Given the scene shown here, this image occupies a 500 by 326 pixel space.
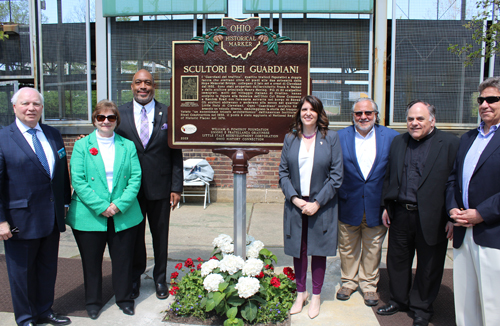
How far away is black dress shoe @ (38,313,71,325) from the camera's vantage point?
3.05 meters

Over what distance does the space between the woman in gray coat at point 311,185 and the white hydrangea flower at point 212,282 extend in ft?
2.16

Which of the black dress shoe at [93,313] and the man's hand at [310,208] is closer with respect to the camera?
the man's hand at [310,208]

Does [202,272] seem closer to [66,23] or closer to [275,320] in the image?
[275,320]

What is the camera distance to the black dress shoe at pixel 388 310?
3.31 metres

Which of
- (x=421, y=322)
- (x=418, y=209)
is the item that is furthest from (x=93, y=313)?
(x=418, y=209)

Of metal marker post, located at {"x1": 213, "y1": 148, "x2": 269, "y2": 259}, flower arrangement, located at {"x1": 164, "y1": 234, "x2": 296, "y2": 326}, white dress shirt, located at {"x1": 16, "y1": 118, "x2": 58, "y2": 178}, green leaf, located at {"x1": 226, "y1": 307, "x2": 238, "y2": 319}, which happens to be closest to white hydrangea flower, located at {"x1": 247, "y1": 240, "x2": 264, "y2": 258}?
flower arrangement, located at {"x1": 164, "y1": 234, "x2": 296, "y2": 326}

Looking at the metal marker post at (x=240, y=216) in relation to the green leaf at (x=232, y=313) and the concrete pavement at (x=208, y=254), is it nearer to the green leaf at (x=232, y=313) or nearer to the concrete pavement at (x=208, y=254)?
the green leaf at (x=232, y=313)

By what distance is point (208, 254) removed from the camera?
189 inches

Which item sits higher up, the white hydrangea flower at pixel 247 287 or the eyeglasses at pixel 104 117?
the eyeglasses at pixel 104 117

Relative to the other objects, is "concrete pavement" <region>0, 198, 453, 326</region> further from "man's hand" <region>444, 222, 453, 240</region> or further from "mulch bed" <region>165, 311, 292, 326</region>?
"man's hand" <region>444, 222, 453, 240</region>

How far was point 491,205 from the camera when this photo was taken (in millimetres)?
2498

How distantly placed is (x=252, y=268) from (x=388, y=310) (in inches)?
52.5

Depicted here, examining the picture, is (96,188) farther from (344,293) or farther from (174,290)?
(344,293)

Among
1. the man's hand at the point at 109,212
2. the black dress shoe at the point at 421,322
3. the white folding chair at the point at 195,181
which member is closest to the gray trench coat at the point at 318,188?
the black dress shoe at the point at 421,322
